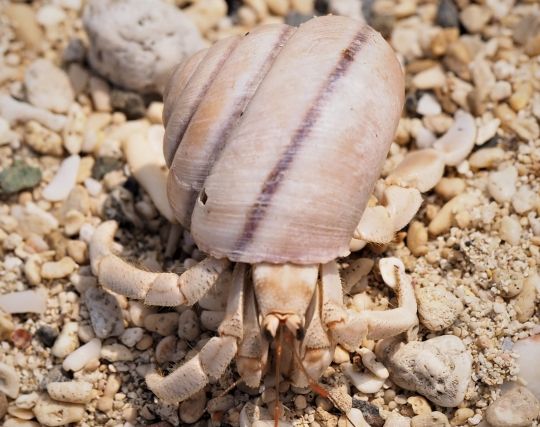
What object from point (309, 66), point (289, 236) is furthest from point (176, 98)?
point (289, 236)

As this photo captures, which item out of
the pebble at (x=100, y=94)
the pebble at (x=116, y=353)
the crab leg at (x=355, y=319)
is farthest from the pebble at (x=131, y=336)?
the pebble at (x=100, y=94)

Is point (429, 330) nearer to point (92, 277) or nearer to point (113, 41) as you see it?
point (92, 277)

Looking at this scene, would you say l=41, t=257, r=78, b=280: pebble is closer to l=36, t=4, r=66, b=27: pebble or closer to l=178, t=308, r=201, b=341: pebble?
l=178, t=308, r=201, b=341: pebble

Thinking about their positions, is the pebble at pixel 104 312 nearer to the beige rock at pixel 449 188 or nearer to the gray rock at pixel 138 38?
the gray rock at pixel 138 38

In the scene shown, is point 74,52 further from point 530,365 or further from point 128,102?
point 530,365

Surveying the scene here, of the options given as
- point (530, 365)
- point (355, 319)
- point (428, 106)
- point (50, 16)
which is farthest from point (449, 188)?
point (50, 16)

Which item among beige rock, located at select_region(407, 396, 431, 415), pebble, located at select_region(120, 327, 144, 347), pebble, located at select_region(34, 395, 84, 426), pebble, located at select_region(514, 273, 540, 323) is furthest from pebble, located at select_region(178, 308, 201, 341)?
pebble, located at select_region(514, 273, 540, 323)

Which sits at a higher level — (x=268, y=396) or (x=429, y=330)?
(x=429, y=330)
